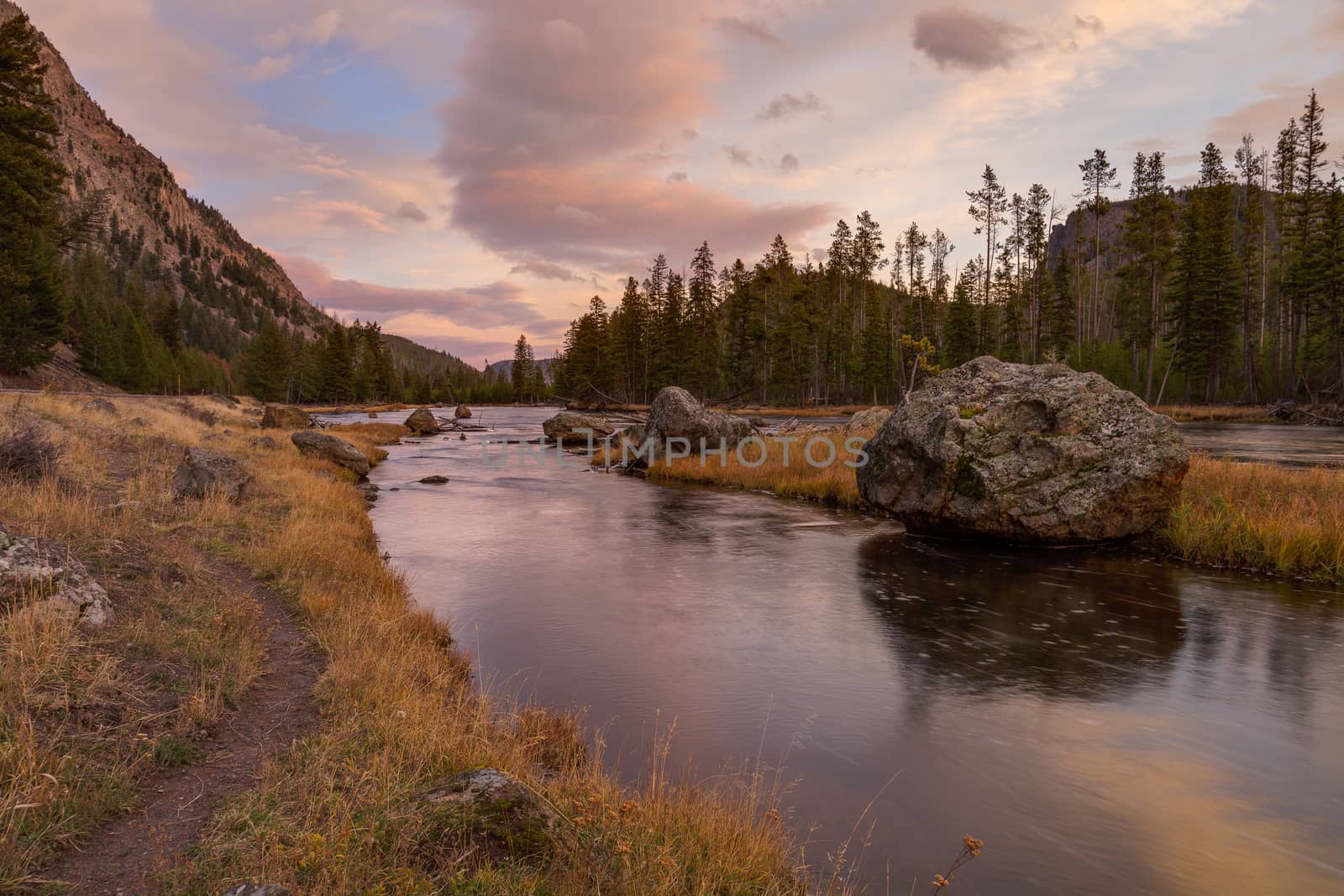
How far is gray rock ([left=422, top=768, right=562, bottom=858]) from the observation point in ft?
13.0

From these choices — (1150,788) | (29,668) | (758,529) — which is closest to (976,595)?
(1150,788)

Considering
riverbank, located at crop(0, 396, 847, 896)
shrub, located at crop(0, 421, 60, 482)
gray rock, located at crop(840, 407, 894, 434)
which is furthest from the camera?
gray rock, located at crop(840, 407, 894, 434)

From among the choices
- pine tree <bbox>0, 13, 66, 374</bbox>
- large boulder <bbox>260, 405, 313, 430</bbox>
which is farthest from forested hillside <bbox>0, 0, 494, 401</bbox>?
large boulder <bbox>260, 405, 313, 430</bbox>

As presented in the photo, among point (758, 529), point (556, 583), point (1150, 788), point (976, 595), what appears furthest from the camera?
point (758, 529)

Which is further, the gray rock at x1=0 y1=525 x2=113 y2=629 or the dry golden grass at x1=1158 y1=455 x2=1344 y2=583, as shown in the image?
the dry golden grass at x1=1158 y1=455 x2=1344 y2=583

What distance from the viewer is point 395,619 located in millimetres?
8398

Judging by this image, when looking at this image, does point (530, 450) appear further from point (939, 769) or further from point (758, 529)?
point (939, 769)

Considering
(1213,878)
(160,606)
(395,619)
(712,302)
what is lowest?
(1213,878)

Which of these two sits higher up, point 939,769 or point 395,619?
point 395,619

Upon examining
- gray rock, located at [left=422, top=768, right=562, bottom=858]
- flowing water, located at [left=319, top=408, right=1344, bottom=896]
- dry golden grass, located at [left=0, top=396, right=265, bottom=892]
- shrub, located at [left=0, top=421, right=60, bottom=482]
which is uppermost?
shrub, located at [left=0, top=421, right=60, bottom=482]

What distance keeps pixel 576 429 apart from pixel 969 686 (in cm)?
4390

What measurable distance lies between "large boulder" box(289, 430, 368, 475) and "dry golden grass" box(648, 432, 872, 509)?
1220 cm

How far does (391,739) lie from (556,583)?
8.10 metres

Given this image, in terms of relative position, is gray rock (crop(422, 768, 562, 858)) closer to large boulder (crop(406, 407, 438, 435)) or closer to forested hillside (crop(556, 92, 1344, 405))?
forested hillside (crop(556, 92, 1344, 405))
